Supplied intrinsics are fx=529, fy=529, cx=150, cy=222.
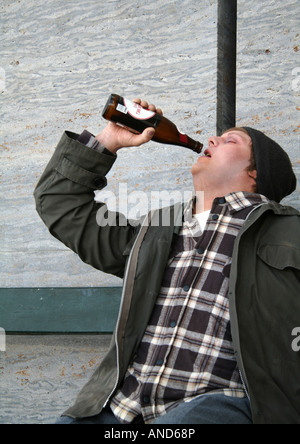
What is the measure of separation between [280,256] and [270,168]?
397 mm

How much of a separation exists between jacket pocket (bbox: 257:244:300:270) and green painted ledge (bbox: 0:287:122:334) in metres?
0.70

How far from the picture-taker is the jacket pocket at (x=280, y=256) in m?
1.39

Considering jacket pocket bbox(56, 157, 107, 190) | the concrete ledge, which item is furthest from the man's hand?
the concrete ledge

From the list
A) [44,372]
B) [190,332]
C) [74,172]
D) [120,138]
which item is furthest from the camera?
[44,372]

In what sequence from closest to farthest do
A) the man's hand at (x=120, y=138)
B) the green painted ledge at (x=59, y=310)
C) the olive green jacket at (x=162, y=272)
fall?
the olive green jacket at (x=162, y=272) → the man's hand at (x=120, y=138) → the green painted ledge at (x=59, y=310)

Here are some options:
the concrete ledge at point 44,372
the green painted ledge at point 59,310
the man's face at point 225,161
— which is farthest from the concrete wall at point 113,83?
the man's face at point 225,161

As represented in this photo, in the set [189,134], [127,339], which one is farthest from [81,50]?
[127,339]

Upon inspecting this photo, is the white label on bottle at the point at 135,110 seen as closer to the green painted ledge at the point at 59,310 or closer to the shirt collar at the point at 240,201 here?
the shirt collar at the point at 240,201

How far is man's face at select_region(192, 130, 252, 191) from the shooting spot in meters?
1.64

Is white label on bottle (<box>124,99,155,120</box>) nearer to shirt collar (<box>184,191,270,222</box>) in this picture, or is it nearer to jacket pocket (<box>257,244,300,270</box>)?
shirt collar (<box>184,191,270,222</box>)

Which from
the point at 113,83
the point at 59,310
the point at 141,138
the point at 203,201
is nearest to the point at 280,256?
the point at 203,201

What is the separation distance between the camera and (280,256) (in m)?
1.41

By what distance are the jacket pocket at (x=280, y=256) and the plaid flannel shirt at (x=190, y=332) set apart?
3.8 inches

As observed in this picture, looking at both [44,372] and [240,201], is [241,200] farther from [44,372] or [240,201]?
[44,372]
